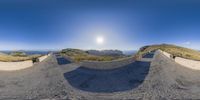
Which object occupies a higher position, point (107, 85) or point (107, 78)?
point (107, 78)

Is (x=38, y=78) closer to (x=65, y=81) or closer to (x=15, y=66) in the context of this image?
(x=65, y=81)

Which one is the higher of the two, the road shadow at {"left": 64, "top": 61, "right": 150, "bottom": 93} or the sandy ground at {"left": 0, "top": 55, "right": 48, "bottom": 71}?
the sandy ground at {"left": 0, "top": 55, "right": 48, "bottom": 71}

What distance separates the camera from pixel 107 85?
26172mm

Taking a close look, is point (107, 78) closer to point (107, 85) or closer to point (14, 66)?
point (107, 85)

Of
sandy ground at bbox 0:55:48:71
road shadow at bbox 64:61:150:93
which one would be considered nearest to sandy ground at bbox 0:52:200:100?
road shadow at bbox 64:61:150:93

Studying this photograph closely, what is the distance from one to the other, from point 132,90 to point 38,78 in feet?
48.6

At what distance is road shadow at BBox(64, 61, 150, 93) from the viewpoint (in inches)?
989

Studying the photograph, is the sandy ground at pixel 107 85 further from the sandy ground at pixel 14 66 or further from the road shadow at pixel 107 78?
the sandy ground at pixel 14 66

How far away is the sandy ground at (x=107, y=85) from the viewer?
21.8 metres

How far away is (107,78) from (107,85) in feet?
11.4

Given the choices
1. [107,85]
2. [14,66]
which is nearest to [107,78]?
[107,85]

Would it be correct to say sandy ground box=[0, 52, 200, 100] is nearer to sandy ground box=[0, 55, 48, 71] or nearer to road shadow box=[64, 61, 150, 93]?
road shadow box=[64, 61, 150, 93]

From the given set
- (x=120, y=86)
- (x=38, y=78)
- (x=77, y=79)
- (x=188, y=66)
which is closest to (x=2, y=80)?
(x=38, y=78)

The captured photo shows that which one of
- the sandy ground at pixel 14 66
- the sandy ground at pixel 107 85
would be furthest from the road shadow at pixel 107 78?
the sandy ground at pixel 14 66
